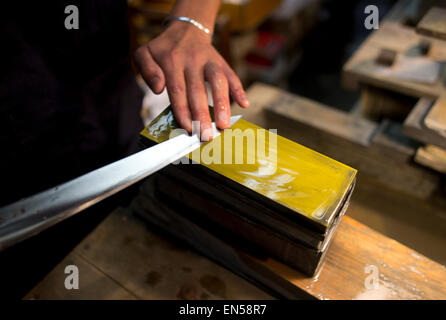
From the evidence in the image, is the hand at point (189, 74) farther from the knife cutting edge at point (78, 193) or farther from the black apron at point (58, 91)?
the black apron at point (58, 91)

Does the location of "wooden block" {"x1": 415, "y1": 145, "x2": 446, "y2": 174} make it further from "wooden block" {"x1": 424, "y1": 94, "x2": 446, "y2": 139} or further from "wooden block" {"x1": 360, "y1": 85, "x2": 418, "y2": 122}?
"wooden block" {"x1": 360, "y1": 85, "x2": 418, "y2": 122}

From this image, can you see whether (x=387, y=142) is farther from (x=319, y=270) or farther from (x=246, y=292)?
(x=246, y=292)

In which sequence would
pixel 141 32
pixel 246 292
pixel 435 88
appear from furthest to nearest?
pixel 141 32
pixel 435 88
pixel 246 292

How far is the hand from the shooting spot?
0.93 m

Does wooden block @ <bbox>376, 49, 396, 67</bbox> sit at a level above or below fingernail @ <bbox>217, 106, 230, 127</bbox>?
above

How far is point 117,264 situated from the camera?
1.03 meters

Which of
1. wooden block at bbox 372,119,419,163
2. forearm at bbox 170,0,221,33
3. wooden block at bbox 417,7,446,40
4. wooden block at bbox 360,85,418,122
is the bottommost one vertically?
wooden block at bbox 372,119,419,163

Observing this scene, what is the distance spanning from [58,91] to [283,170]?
100cm

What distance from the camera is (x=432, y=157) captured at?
1245 mm

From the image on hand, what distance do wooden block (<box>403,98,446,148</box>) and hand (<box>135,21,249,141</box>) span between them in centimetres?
69

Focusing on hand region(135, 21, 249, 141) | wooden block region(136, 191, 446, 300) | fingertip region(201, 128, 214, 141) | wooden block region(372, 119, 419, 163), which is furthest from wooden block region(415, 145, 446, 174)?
fingertip region(201, 128, 214, 141)
